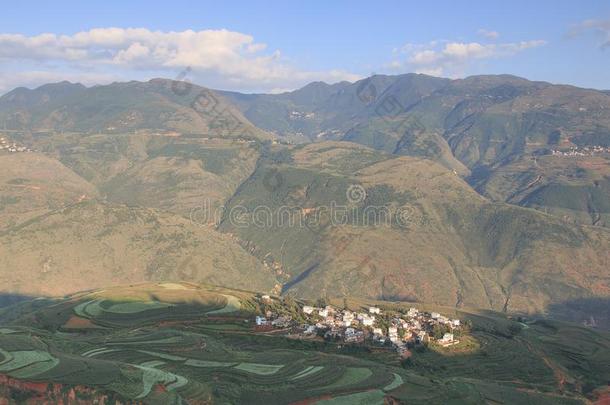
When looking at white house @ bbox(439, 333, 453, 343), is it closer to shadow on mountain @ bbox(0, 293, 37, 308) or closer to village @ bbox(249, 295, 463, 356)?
village @ bbox(249, 295, 463, 356)

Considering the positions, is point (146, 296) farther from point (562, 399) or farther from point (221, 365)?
point (562, 399)

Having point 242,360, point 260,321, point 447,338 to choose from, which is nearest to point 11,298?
point 260,321

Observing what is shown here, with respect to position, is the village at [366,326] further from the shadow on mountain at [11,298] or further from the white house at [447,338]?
the shadow on mountain at [11,298]

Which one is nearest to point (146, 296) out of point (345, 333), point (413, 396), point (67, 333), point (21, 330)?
point (67, 333)

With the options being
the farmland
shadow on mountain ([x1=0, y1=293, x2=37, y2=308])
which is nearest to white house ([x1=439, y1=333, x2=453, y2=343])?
the farmland

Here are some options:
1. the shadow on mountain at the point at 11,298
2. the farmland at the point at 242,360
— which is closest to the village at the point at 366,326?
the farmland at the point at 242,360

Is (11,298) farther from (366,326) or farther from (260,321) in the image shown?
(366,326)
